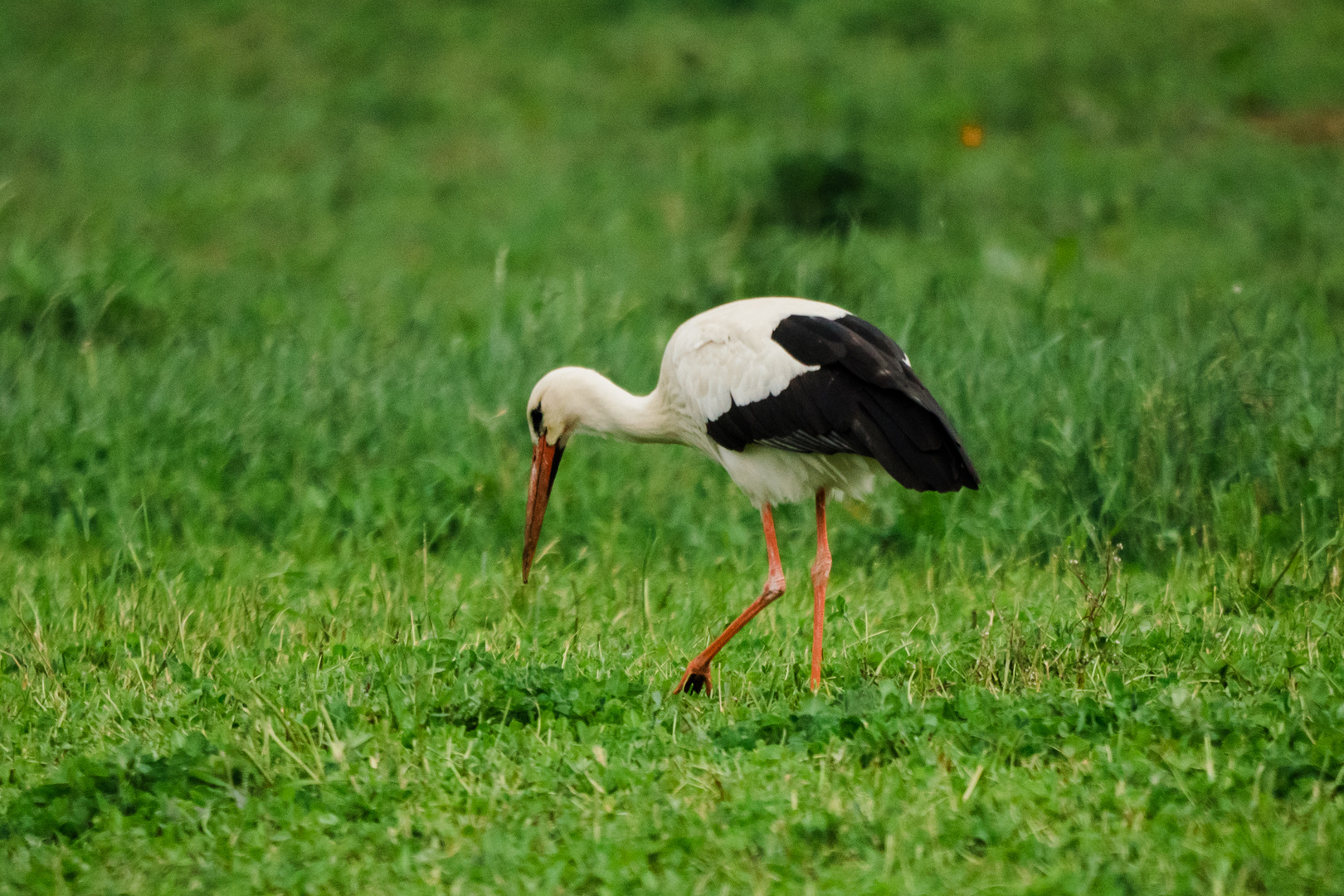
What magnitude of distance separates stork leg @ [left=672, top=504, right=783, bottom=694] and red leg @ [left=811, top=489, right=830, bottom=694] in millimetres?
116

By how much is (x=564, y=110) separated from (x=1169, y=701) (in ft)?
29.7

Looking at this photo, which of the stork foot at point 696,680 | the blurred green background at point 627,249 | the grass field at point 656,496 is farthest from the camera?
the blurred green background at point 627,249

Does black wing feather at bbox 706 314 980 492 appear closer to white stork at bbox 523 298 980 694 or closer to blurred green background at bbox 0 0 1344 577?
white stork at bbox 523 298 980 694

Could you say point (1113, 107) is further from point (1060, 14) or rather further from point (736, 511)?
point (736, 511)

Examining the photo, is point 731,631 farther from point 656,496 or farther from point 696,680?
point 656,496

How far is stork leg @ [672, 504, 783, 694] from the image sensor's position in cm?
379

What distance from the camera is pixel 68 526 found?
5.20 metres

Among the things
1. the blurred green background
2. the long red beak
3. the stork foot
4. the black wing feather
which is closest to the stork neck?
the long red beak

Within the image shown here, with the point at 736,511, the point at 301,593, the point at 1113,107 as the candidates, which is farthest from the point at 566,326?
the point at 1113,107


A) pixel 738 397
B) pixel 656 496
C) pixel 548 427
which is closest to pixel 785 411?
pixel 738 397

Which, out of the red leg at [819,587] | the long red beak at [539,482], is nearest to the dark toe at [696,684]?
the red leg at [819,587]

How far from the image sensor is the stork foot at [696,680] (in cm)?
377

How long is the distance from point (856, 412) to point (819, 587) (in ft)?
1.78

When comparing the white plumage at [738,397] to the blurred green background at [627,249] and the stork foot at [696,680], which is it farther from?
the blurred green background at [627,249]
